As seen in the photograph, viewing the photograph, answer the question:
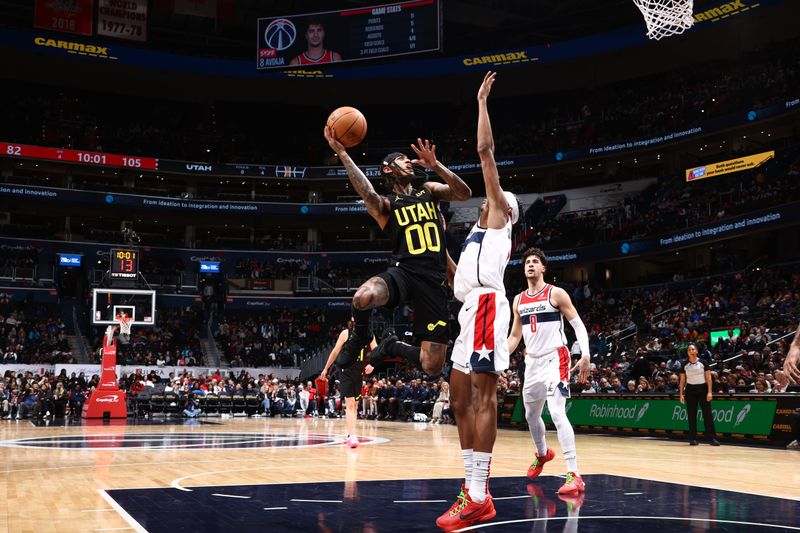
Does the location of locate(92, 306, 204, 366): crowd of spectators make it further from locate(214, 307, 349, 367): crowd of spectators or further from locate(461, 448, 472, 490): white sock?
locate(461, 448, 472, 490): white sock

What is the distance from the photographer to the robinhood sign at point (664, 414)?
14328 mm

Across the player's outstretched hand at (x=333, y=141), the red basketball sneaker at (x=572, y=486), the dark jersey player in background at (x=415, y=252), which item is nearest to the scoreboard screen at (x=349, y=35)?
the player's outstretched hand at (x=333, y=141)

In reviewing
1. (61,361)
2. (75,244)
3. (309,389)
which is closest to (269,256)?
(75,244)

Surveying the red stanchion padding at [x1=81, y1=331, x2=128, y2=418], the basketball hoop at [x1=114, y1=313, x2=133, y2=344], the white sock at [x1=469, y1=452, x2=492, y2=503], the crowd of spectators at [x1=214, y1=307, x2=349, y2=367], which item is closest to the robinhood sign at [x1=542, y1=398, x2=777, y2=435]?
the white sock at [x1=469, y1=452, x2=492, y2=503]

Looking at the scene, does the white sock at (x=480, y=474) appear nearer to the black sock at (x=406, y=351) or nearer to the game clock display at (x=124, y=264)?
the black sock at (x=406, y=351)

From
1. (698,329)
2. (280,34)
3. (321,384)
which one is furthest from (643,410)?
(280,34)

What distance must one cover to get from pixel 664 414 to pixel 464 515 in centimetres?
1229

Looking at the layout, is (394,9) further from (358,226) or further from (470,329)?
(470,329)

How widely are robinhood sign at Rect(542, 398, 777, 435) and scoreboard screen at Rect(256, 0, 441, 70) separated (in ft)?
62.5

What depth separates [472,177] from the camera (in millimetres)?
43344

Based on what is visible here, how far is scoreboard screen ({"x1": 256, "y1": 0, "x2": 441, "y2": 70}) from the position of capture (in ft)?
110

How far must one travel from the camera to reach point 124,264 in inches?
987

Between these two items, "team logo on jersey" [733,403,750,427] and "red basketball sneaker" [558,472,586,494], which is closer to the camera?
"red basketball sneaker" [558,472,586,494]

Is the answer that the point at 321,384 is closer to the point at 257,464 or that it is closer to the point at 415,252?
the point at 257,464
